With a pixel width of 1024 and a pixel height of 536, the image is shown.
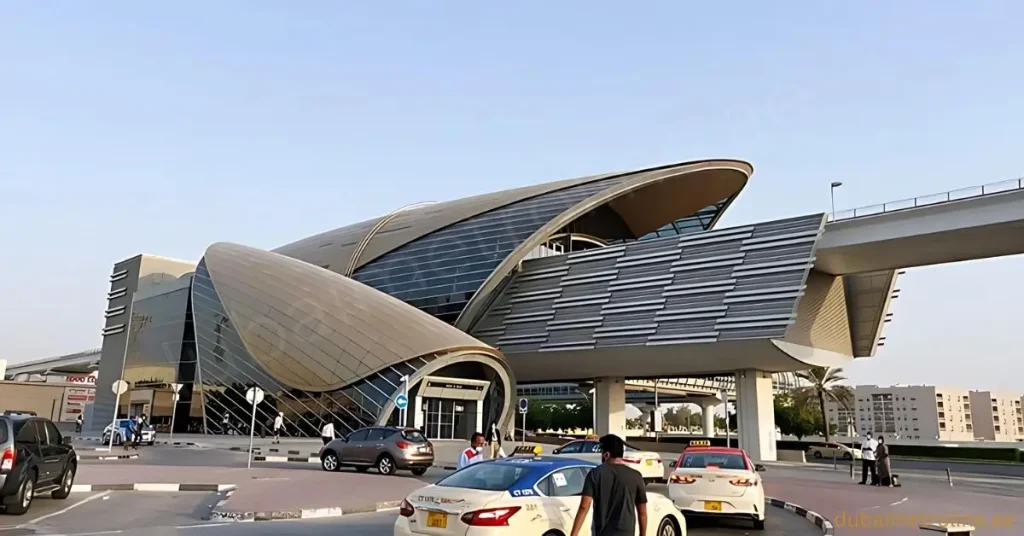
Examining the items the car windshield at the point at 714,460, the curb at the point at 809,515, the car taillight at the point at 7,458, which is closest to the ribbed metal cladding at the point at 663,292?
the curb at the point at 809,515

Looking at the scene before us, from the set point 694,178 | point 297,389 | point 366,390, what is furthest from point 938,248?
point 297,389

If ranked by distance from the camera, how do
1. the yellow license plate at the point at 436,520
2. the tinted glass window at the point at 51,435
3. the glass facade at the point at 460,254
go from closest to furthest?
the yellow license plate at the point at 436,520 → the tinted glass window at the point at 51,435 → the glass facade at the point at 460,254

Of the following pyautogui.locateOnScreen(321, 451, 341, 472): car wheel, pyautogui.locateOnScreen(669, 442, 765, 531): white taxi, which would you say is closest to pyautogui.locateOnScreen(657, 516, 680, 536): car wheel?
pyautogui.locateOnScreen(669, 442, 765, 531): white taxi

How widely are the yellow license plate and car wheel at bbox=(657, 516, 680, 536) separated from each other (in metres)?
2.90

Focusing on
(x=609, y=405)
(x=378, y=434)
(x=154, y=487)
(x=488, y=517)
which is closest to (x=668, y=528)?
(x=488, y=517)

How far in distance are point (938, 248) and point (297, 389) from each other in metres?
37.5

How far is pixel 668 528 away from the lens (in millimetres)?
9570

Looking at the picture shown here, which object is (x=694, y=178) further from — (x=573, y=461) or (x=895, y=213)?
(x=573, y=461)

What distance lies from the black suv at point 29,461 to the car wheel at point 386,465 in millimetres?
9882

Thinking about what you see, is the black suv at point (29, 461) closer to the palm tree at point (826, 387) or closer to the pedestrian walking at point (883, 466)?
the pedestrian walking at point (883, 466)

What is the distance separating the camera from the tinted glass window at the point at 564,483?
863 cm

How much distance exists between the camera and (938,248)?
42969 millimetres

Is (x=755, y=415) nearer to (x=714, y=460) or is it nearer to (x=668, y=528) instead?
(x=714, y=460)

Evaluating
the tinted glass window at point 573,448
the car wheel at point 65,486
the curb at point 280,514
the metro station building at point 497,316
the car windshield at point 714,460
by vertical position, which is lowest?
the curb at point 280,514
